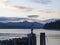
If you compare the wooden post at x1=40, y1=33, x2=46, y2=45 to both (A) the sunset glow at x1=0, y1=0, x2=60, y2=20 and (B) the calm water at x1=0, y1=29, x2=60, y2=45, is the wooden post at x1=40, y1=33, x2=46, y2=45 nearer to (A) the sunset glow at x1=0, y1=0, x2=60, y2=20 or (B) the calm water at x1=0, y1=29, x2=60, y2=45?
(B) the calm water at x1=0, y1=29, x2=60, y2=45

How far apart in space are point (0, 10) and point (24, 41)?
382mm

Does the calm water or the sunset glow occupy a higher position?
the sunset glow

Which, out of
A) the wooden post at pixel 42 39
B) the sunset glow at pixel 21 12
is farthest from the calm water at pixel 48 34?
the sunset glow at pixel 21 12

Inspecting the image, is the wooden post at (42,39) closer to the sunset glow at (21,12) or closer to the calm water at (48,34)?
the calm water at (48,34)

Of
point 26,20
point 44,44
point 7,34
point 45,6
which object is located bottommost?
point 44,44

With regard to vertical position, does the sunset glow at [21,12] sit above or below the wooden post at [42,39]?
above

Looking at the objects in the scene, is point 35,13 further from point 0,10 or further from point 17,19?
point 0,10

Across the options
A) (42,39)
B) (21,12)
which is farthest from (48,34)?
(21,12)

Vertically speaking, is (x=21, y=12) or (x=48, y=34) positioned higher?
(x=21, y=12)

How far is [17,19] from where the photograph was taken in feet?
4.60

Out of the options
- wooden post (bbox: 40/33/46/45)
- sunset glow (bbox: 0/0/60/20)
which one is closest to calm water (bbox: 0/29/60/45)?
wooden post (bbox: 40/33/46/45)

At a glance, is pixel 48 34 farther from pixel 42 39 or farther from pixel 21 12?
pixel 21 12

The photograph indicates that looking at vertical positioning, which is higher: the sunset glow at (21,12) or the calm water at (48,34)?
the sunset glow at (21,12)

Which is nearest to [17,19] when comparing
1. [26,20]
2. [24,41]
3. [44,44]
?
[26,20]
